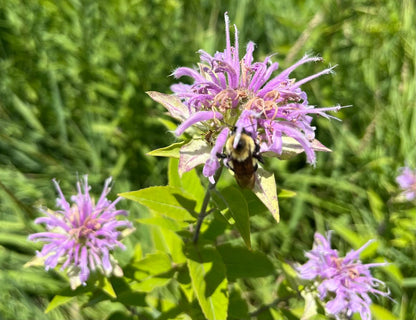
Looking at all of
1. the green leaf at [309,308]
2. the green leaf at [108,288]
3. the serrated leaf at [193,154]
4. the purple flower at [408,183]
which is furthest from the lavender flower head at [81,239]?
the purple flower at [408,183]

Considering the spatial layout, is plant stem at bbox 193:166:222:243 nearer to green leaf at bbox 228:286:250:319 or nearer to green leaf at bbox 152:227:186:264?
green leaf at bbox 152:227:186:264

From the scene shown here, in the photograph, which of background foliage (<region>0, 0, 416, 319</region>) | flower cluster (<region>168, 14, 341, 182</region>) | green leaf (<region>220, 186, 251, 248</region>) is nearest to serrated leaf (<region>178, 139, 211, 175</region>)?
flower cluster (<region>168, 14, 341, 182</region>)

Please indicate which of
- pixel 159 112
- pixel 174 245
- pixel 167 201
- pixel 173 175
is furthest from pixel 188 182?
pixel 159 112

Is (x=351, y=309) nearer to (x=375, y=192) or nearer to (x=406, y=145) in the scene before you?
(x=375, y=192)

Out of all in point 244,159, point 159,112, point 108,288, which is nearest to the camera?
point 244,159

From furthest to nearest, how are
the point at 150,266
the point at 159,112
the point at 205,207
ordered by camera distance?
1. the point at 159,112
2. the point at 150,266
3. the point at 205,207

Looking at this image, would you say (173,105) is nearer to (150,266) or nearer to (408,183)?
(150,266)
